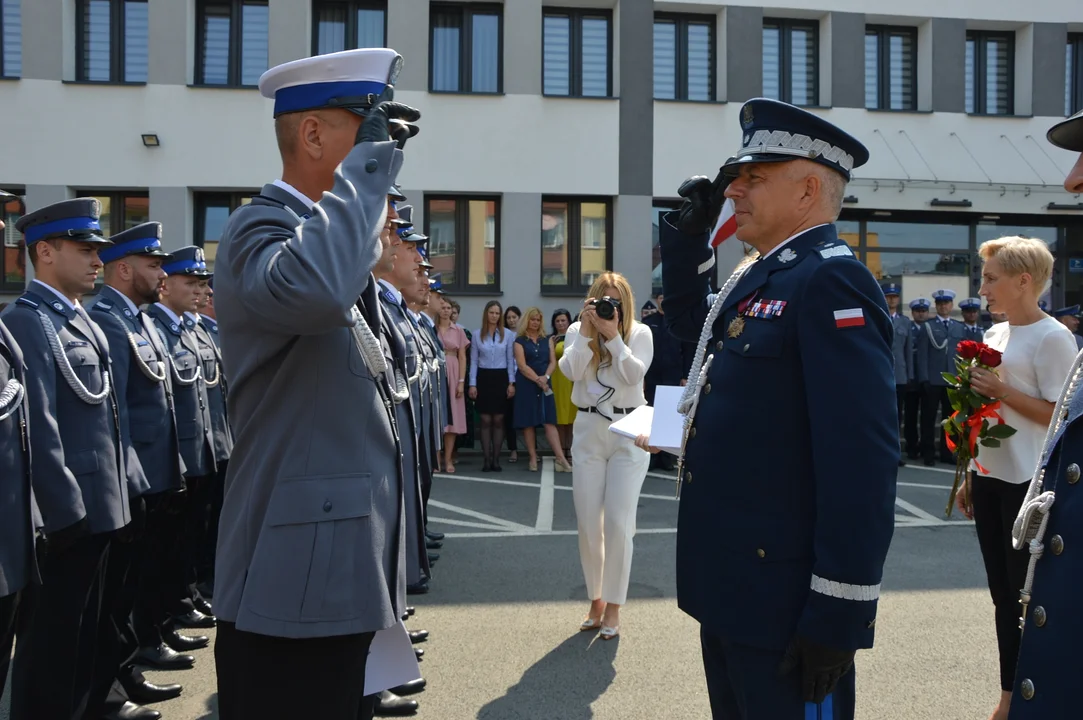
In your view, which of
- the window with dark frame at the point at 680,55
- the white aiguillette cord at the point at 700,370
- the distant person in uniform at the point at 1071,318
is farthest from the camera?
the window with dark frame at the point at 680,55

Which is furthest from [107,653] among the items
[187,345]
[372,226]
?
[372,226]

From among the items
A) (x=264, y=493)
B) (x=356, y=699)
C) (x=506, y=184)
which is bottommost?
(x=356, y=699)

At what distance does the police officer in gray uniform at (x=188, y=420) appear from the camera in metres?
5.59

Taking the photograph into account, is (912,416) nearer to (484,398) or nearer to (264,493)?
(484,398)

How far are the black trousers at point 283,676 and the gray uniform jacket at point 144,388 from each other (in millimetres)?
2862

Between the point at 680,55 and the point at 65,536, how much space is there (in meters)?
15.6

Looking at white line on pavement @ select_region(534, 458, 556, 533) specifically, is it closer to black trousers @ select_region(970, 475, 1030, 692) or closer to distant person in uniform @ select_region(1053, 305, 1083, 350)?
black trousers @ select_region(970, 475, 1030, 692)

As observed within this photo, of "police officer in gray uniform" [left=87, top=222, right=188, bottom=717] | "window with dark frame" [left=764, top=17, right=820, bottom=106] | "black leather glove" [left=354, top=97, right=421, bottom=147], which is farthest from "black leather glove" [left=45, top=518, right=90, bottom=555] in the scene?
"window with dark frame" [left=764, top=17, right=820, bottom=106]

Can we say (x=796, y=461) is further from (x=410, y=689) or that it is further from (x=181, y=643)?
(x=181, y=643)

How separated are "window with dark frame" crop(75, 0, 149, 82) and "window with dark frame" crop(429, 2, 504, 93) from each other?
16.5ft

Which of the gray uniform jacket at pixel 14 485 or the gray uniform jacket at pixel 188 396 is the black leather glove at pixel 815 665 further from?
the gray uniform jacket at pixel 188 396

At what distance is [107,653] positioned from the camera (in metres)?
4.16

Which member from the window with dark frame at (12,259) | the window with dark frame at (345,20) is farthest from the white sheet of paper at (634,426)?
the window with dark frame at (12,259)

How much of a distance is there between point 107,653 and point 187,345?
238 centimetres
